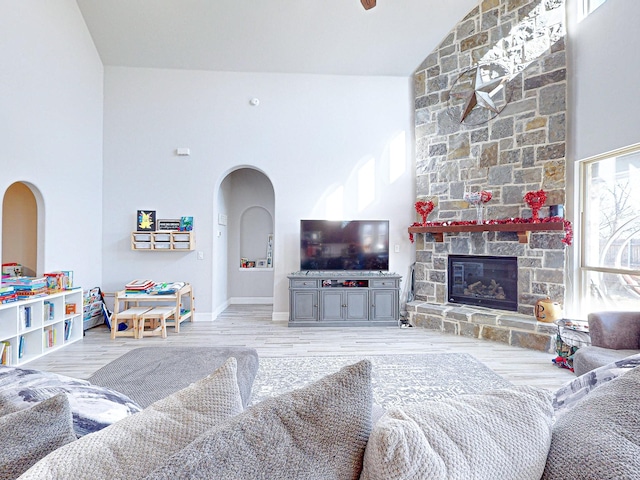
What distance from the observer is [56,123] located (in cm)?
381

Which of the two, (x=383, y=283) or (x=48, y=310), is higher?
(x=383, y=283)

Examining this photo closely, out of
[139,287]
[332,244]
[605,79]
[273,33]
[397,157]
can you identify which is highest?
[273,33]

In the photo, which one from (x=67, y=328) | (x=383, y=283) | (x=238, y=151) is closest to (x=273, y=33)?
(x=238, y=151)

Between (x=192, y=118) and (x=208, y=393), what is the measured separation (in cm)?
495

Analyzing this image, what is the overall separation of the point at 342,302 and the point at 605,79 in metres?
4.02

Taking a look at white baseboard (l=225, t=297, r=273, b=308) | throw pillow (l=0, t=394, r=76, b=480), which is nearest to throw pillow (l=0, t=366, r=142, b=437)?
throw pillow (l=0, t=394, r=76, b=480)

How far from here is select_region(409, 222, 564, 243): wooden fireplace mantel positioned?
3605 millimetres

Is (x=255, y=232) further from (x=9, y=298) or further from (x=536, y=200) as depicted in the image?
(x=536, y=200)

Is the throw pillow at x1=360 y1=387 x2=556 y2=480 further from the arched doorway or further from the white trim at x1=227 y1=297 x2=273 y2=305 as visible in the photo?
the white trim at x1=227 y1=297 x2=273 y2=305

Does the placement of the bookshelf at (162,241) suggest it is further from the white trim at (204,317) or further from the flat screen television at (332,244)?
the flat screen television at (332,244)

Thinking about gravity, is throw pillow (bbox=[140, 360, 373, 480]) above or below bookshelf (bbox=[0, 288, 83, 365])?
above

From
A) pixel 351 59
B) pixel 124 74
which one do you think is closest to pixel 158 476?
pixel 351 59

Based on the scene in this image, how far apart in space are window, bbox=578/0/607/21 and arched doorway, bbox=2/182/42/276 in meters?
7.24

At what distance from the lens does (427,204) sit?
4.61 metres
